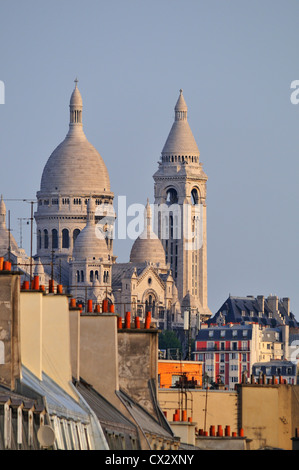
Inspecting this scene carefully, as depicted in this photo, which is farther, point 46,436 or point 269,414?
point 269,414

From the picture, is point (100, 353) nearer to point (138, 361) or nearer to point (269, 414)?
point (138, 361)

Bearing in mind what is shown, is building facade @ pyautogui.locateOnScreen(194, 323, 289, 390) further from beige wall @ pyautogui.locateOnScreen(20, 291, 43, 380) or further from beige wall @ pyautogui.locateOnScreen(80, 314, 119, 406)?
beige wall @ pyautogui.locateOnScreen(20, 291, 43, 380)

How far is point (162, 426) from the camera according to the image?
26516mm

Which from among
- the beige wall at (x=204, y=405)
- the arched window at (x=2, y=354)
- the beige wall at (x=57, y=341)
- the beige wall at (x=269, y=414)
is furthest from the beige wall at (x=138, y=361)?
A: the arched window at (x=2, y=354)

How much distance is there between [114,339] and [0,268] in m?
6.07

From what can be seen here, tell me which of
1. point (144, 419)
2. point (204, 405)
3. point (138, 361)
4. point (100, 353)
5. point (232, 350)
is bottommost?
point (144, 419)

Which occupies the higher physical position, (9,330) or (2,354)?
(9,330)

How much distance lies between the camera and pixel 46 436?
16703 millimetres

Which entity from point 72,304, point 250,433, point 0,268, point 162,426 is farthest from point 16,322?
point 250,433

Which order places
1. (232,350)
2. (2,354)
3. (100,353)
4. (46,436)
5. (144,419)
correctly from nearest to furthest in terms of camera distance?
(46,436)
(2,354)
(100,353)
(144,419)
(232,350)

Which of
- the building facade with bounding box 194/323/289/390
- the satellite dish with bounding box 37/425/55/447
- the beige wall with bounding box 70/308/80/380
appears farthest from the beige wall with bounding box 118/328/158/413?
the building facade with bounding box 194/323/289/390

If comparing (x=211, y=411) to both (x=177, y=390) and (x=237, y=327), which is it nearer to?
Result: (x=177, y=390)

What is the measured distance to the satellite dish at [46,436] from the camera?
16672 mm

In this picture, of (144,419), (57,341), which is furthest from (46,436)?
(144,419)
